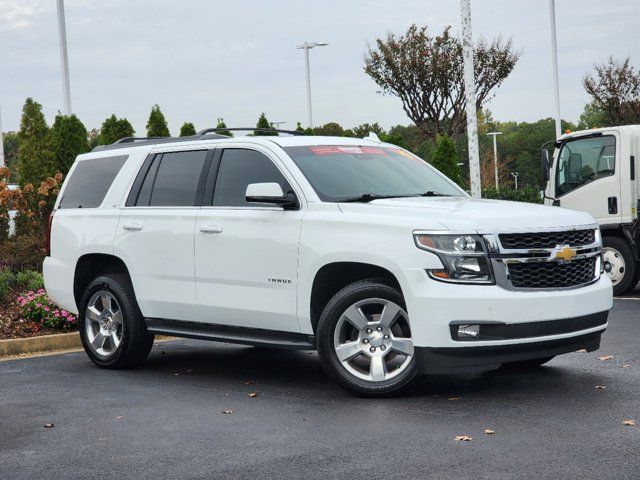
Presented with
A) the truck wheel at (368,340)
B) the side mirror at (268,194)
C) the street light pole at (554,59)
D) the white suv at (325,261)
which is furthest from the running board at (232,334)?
the street light pole at (554,59)

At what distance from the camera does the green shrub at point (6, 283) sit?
13.1 metres

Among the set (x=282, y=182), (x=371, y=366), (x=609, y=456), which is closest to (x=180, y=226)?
(x=282, y=182)

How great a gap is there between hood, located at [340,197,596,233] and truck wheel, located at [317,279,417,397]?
546 millimetres

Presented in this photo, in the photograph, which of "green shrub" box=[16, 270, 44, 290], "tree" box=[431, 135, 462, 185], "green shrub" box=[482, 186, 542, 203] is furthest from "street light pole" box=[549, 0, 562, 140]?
"green shrub" box=[16, 270, 44, 290]

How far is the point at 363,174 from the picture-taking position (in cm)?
830

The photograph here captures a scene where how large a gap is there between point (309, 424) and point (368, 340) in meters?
0.96

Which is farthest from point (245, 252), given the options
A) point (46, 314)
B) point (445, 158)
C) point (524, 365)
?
point (445, 158)

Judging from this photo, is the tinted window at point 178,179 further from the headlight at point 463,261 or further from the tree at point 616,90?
the tree at point 616,90

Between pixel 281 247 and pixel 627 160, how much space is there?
28.5 ft

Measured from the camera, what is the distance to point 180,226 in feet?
28.5

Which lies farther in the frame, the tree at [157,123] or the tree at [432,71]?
the tree at [432,71]

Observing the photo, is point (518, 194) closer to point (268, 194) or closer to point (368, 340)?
point (268, 194)

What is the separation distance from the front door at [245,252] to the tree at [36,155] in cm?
1345

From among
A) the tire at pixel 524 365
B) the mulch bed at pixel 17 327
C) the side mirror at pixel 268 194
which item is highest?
the side mirror at pixel 268 194
